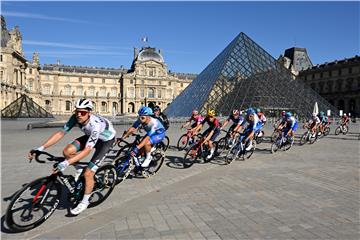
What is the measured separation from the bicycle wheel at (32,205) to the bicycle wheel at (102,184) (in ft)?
2.48

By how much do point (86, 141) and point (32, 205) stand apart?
1.10 metres

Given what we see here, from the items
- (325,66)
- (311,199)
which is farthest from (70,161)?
(325,66)

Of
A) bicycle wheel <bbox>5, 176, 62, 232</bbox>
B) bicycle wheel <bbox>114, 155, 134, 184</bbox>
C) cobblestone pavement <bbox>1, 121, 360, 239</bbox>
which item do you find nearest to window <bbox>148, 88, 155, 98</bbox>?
cobblestone pavement <bbox>1, 121, 360, 239</bbox>

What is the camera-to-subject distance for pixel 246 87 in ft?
98.4

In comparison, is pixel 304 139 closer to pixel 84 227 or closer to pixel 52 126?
pixel 84 227

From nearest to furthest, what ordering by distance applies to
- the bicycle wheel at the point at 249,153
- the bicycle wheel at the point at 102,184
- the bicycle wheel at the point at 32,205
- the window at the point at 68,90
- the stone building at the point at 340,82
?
1. the bicycle wheel at the point at 32,205
2. the bicycle wheel at the point at 102,184
3. the bicycle wheel at the point at 249,153
4. the stone building at the point at 340,82
5. the window at the point at 68,90

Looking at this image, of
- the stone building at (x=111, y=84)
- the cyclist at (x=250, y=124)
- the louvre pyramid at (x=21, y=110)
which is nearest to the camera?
the cyclist at (x=250, y=124)

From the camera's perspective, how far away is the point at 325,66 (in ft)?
243

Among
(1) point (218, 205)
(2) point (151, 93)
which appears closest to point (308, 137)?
(1) point (218, 205)

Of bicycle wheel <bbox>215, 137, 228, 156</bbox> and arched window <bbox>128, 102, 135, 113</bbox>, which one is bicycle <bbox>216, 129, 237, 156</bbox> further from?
arched window <bbox>128, 102, 135, 113</bbox>

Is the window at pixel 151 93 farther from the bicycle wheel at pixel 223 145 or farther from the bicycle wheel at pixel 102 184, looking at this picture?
the bicycle wheel at pixel 102 184

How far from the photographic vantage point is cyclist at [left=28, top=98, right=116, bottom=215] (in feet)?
13.2

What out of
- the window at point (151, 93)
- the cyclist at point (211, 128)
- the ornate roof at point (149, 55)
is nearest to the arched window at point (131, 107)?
the window at point (151, 93)

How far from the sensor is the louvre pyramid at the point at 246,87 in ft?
92.6
